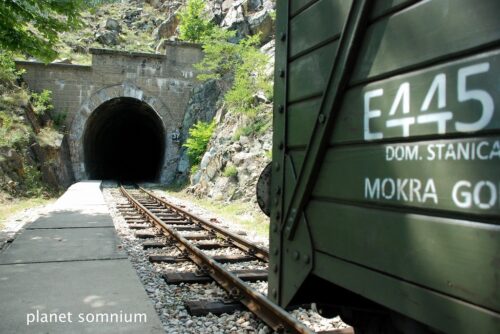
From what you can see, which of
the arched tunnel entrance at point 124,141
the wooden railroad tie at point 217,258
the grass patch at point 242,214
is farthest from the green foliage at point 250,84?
the arched tunnel entrance at point 124,141

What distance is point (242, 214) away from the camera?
11.2 m

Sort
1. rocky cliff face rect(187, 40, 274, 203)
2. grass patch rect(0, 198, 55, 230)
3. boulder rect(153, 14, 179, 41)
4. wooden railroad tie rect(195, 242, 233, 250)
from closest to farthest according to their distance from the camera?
wooden railroad tie rect(195, 242, 233, 250)
grass patch rect(0, 198, 55, 230)
rocky cliff face rect(187, 40, 274, 203)
boulder rect(153, 14, 179, 41)

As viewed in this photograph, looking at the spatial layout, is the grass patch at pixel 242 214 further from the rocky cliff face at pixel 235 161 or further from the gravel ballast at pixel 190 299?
the gravel ballast at pixel 190 299

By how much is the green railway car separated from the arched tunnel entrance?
21309 millimetres

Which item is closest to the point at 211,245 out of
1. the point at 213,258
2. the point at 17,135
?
the point at 213,258

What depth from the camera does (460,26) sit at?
1369 mm

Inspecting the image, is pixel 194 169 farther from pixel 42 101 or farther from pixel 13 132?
pixel 42 101

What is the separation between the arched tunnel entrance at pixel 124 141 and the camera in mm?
23812

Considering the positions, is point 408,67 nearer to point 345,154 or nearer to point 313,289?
point 345,154

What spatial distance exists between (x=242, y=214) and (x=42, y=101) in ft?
46.5

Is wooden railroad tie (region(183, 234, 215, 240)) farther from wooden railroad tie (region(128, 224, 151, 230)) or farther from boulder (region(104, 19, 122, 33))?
boulder (region(104, 19, 122, 33))

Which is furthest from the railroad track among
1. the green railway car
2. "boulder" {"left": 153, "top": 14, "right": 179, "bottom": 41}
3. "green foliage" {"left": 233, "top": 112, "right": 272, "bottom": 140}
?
"boulder" {"left": 153, "top": 14, "right": 179, "bottom": 41}

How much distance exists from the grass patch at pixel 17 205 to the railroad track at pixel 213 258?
2764 millimetres

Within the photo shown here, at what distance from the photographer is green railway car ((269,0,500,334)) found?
1.29m
